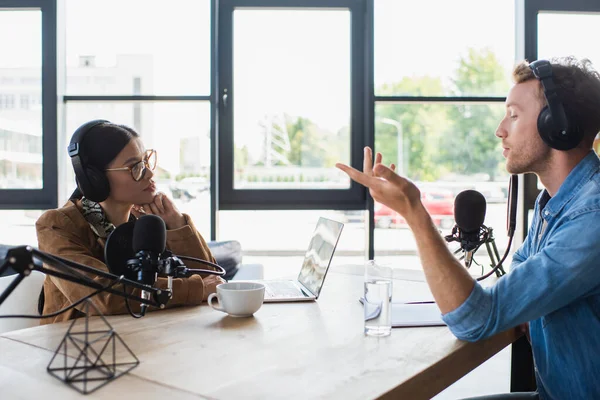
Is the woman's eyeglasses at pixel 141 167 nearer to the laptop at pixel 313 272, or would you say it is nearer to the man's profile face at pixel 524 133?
the laptop at pixel 313 272

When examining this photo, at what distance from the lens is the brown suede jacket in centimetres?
133

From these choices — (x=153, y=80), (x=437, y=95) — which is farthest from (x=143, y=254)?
(x=437, y=95)


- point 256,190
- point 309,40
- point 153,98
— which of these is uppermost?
point 309,40

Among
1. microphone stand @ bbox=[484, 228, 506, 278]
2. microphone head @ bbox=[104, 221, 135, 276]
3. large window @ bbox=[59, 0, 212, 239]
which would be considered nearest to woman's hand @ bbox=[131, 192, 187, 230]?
microphone head @ bbox=[104, 221, 135, 276]

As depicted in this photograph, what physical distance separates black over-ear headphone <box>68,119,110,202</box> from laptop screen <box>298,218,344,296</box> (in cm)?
65

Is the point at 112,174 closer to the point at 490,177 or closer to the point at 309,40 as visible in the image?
the point at 309,40

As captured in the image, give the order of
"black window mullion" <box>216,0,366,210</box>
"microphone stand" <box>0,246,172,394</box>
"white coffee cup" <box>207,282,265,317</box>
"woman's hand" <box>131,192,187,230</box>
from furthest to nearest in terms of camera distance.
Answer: "black window mullion" <box>216,0,366,210</box> → "woman's hand" <box>131,192,187,230</box> → "white coffee cup" <box>207,282,265,317</box> → "microphone stand" <box>0,246,172,394</box>

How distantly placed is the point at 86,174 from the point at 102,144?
0.37 ft

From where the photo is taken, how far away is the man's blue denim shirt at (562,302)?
40.5 inches

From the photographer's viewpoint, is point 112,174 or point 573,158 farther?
point 112,174

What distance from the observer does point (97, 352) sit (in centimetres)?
92

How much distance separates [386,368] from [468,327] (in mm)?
234

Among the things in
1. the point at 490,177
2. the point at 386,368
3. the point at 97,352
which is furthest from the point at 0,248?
the point at 490,177

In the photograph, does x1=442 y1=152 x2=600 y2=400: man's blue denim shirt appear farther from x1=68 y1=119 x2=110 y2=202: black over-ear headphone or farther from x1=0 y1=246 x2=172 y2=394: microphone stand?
x1=68 y1=119 x2=110 y2=202: black over-ear headphone
